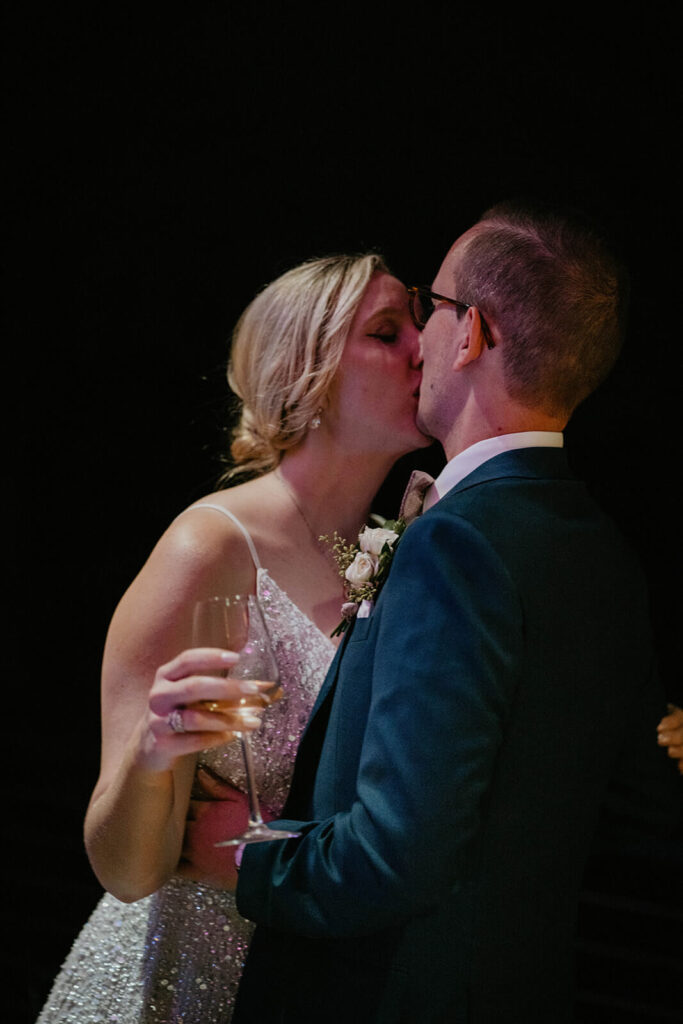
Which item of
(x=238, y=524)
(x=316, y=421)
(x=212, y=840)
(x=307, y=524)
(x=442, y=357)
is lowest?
(x=212, y=840)

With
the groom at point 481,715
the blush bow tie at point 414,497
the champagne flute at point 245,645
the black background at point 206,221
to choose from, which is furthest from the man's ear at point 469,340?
the black background at point 206,221

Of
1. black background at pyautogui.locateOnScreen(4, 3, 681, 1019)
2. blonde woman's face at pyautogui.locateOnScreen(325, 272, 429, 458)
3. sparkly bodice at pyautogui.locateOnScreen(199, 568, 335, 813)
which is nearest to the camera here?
sparkly bodice at pyautogui.locateOnScreen(199, 568, 335, 813)

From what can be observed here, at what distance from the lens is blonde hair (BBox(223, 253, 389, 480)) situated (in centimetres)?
259

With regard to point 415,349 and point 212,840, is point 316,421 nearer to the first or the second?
point 415,349

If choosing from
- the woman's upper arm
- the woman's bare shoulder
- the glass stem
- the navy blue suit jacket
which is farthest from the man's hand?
the glass stem

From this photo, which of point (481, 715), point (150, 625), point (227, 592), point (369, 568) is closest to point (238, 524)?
point (227, 592)

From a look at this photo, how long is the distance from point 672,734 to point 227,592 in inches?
41.8

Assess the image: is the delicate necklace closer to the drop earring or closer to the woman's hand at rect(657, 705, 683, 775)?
the drop earring

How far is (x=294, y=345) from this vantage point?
263 cm

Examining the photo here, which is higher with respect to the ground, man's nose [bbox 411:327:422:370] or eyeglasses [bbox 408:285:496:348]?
eyeglasses [bbox 408:285:496:348]

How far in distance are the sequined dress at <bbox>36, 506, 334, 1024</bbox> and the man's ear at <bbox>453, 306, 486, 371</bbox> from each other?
769 millimetres

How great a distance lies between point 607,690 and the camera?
1658 millimetres

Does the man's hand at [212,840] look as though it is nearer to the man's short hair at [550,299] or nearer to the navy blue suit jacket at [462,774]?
the navy blue suit jacket at [462,774]

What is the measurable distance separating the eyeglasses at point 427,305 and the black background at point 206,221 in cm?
95
